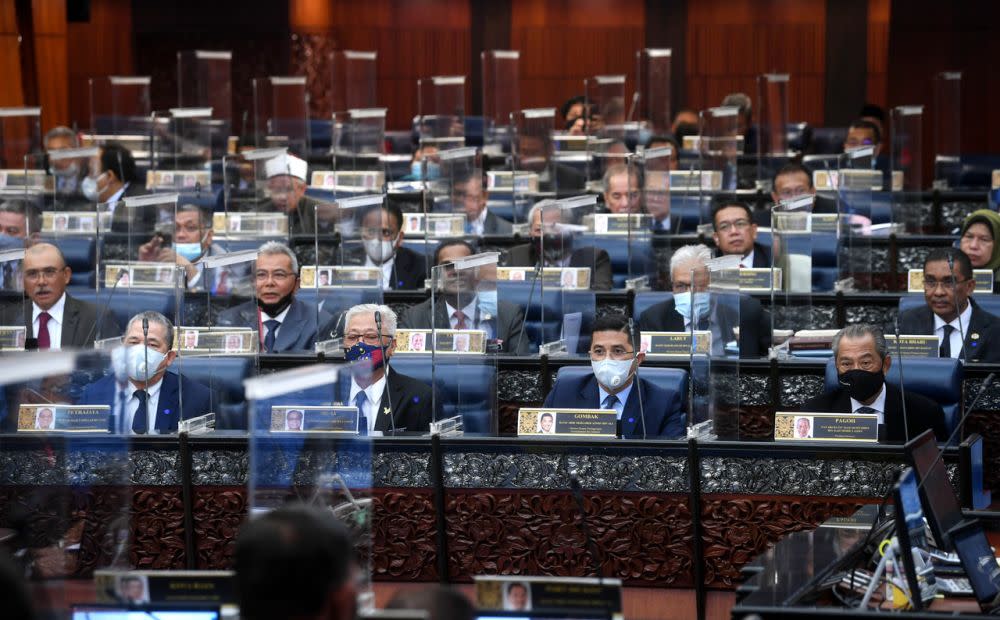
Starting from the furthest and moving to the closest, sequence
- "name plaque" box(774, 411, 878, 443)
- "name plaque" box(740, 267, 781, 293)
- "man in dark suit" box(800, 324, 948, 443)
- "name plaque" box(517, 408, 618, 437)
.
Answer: "name plaque" box(740, 267, 781, 293) → "man in dark suit" box(800, 324, 948, 443) → "name plaque" box(517, 408, 618, 437) → "name plaque" box(774, 411, 878, 443)

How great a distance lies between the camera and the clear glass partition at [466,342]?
20.5 feet

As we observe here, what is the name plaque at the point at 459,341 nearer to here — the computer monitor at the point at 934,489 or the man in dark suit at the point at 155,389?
the man in dark suit at the point at 155,389

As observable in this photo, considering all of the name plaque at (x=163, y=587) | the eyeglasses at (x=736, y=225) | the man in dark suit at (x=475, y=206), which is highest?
the man in dark suit at (x=475, y=206)

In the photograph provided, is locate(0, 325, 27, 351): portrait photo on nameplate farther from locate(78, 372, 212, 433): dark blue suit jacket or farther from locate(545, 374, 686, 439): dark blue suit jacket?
locate(545, 374, 686, 439): dark blue suit jacket

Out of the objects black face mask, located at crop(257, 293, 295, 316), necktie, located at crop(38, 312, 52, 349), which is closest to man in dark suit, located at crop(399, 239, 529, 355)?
black face mask, located at crop(257, 293, 295, 316)

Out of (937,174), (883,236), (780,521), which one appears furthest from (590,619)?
(937,174)

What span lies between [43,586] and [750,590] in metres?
→ 1.63

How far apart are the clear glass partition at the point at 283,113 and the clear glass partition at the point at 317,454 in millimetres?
9301

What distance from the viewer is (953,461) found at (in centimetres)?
540

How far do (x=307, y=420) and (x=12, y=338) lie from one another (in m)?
4.00

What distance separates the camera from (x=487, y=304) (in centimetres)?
644

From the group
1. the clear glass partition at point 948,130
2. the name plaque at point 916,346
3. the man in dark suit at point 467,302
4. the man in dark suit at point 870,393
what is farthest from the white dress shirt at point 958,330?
the clear glass partition at point 948,130

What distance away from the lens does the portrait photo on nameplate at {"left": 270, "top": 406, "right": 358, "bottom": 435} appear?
11.4 feet

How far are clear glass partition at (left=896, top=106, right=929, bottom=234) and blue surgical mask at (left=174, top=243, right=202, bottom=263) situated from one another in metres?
4.86
